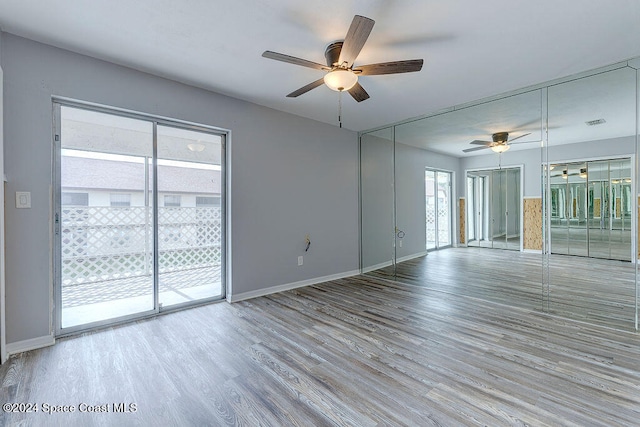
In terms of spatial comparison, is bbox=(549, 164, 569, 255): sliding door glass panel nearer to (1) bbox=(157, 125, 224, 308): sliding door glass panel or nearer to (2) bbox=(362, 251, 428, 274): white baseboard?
(2) bbox=(362, 251, 428, 274): white baseboard

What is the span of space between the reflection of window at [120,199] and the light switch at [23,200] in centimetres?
59

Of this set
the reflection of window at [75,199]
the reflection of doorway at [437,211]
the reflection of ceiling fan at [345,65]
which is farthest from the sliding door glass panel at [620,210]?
the reflection of window at [75,199]

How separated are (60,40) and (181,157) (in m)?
1.37

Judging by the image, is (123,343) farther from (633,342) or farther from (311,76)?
(633,342)

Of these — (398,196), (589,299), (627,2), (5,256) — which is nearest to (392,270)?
(398,196)

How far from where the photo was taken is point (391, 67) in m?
2.23

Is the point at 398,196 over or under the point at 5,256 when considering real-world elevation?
over

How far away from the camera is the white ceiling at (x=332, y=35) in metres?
1.94

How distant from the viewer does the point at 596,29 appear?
85.4 inches

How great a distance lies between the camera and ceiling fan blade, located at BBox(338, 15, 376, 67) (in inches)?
66.7

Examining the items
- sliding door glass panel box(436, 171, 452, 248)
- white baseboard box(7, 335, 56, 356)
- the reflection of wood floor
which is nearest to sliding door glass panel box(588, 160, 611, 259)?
the reflection of wood floor

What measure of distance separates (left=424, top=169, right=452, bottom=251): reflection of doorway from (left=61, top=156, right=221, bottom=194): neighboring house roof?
3680 millimetres

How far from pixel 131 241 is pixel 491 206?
5711mm

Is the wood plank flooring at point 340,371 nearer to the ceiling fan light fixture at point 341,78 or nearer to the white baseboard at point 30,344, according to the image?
the white baseboard at point 30,344
